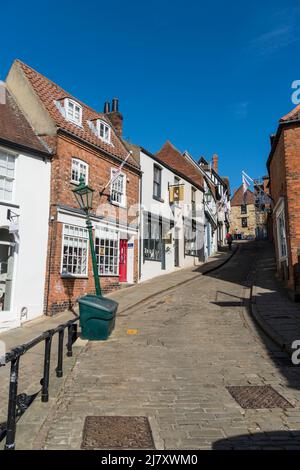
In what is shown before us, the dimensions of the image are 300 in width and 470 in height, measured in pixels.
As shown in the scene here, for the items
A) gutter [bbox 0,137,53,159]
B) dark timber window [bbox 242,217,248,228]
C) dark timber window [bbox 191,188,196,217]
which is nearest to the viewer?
gutter [bbox 0,137,53,159]

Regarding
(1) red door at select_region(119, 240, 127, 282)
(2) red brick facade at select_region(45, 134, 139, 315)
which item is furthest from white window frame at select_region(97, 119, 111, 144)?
(1) red door at select_region(119, 240, 127, 282)

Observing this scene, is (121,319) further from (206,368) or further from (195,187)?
(195,187)

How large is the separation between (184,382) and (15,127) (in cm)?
1162

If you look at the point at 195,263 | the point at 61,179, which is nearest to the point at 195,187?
the point at 195,263

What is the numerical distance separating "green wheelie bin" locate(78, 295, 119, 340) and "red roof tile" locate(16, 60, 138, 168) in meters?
8.38

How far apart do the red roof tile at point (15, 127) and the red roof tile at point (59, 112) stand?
3.53 feet

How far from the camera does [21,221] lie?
41.3 feet

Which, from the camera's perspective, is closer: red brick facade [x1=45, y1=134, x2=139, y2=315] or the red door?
red brick facade [x1=45, y1=134, x2=139, y2=315]

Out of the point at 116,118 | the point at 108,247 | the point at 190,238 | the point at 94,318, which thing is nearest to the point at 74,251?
the point at 108,247

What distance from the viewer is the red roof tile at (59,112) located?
15.1 metres

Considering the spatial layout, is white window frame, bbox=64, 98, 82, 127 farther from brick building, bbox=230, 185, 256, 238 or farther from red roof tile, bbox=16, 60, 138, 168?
brick building, bbox=230, 185, 256, 238

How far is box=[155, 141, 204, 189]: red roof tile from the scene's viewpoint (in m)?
30.0

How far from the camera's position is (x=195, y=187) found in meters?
28.5

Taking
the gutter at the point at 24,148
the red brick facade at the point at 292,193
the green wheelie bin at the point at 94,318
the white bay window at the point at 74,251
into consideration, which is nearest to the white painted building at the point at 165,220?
the white bay window at the point at 74,251
